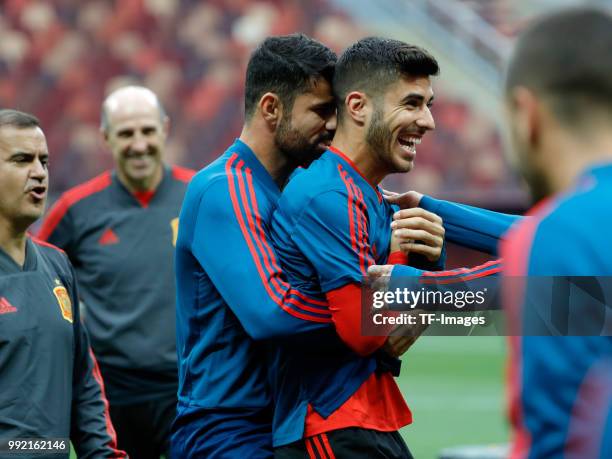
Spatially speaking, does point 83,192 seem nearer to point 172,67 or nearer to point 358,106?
point 358,106

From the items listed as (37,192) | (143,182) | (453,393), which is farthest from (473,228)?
(453,393)

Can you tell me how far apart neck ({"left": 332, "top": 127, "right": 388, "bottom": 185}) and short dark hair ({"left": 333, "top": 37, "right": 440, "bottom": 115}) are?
12cm

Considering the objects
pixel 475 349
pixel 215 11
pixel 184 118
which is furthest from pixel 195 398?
pixel 215 11

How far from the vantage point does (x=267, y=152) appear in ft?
11.2

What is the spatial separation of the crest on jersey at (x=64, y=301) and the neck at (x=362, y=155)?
1158 millimetres

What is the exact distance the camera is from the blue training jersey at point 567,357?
5.74ft

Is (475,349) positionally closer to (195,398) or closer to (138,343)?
(138,343)

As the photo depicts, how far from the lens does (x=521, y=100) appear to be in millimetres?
1887

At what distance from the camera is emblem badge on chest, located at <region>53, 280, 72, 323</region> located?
3.63m

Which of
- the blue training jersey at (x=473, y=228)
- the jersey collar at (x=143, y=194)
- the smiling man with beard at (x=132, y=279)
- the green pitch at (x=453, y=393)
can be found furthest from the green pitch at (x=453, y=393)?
the blue training jersey at (x=473, y=228)

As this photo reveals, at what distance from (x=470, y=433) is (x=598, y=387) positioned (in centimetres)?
717

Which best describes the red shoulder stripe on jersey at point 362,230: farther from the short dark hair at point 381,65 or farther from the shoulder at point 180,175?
the shoulder at point 180,175

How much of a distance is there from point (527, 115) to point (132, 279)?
12.3 ft

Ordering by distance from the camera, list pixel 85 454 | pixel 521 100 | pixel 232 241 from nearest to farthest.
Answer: pixel 521 100
pixel 232 241
pixel 85 454
